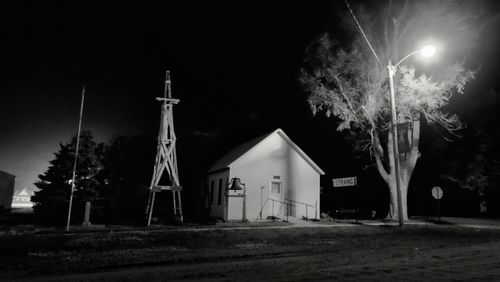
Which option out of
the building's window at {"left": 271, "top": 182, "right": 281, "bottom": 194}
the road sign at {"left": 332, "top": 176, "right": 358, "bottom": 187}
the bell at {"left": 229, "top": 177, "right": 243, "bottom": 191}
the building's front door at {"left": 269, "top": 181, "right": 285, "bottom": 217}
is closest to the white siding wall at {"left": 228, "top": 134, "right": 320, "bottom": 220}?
the building's front door at {"left": 269, "top": 181, "right": 285, "bottom": 217}

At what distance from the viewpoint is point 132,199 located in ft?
115

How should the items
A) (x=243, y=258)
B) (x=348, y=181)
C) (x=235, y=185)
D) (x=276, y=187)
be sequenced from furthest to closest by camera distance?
(x=276, y=187), (x=235, y=185), (x=348, y=181), (x=243, y=258)

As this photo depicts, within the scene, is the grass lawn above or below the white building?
below

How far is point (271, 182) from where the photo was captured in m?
25.0

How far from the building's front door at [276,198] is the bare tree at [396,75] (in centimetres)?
559

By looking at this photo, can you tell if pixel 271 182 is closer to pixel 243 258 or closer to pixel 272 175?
pixel 272 175

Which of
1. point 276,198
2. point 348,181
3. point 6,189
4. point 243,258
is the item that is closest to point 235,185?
point 276,198

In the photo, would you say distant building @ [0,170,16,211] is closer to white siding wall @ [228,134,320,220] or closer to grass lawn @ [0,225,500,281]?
white siding wall @ [228,134,320,220]

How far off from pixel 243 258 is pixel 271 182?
49.6 ft

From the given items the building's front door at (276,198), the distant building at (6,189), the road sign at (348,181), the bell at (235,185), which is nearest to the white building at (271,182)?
the building's front door at (276,198)

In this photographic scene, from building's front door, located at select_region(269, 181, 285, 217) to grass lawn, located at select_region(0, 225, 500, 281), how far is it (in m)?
9.41

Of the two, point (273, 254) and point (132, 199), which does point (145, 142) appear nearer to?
point (132, 199)

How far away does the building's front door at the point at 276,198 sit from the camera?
24.7m

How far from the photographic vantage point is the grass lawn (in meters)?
7.19
